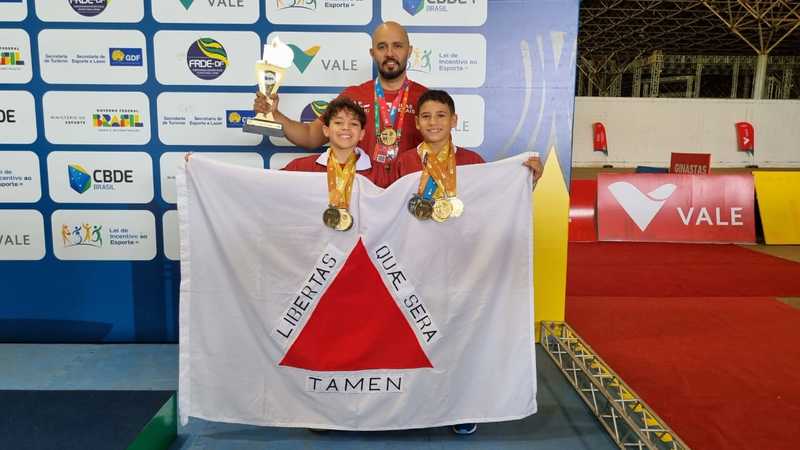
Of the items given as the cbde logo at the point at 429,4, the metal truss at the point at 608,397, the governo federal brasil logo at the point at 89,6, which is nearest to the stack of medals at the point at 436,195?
the metal truss at the point at 608,397

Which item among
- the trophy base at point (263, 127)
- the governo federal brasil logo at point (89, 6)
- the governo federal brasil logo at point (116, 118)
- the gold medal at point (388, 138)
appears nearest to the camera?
the trophy base at point (263, 127)

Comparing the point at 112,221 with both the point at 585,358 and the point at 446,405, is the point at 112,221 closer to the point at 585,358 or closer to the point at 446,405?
the point at 446,405

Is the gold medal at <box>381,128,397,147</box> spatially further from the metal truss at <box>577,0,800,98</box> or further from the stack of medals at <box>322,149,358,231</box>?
the metal truss at <box>577,0,800,98</box>

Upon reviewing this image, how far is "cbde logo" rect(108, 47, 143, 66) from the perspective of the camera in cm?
375

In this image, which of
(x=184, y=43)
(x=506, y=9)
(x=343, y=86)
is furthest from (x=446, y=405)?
(x=184, y=43)

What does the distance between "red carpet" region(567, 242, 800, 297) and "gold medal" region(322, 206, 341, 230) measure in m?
3.44

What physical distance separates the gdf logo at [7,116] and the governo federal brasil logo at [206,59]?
124cm

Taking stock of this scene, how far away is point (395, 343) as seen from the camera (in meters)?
2.66

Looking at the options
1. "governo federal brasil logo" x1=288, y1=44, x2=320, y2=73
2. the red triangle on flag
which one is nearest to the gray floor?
the red triangle on flag

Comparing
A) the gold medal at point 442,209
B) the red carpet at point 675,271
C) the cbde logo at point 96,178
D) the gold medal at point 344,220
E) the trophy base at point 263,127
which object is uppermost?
the trophy base at point 263,127

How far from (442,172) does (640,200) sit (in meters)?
6.25

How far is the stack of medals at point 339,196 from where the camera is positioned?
8.46 feet

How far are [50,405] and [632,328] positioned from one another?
386 centimetres

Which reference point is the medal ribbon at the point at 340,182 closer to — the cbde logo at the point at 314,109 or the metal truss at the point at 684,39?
the cbde logo at the point at 314,109
